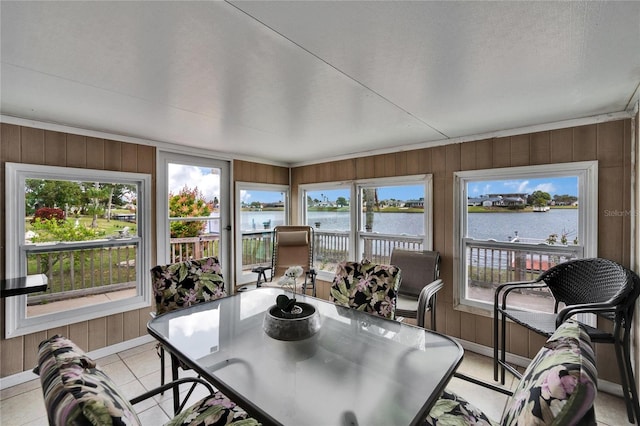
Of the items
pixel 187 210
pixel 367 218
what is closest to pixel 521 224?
pixel 367 218

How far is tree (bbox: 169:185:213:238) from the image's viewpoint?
357cm

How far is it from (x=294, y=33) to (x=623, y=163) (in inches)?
113

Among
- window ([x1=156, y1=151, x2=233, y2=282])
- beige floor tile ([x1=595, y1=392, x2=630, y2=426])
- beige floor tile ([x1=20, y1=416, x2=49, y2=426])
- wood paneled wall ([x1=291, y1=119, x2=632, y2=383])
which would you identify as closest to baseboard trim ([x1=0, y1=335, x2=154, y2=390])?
beige floor tile ([x1=20, y1=416, x2=49, y2=426])

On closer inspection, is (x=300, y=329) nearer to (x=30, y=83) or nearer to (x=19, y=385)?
(x=30, y=83)

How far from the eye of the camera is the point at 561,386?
0.75 m

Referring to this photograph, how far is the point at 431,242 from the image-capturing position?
3393 millimetres

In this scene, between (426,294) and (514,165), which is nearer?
(426,294)

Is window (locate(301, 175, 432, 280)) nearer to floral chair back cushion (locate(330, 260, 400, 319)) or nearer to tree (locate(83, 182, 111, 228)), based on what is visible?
floral chair back cushion (locate(330, 260, 400, 319))

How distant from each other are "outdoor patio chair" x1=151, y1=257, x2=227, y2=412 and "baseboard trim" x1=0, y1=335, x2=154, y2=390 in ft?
3.56

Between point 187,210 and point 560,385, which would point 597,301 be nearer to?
point 560,385

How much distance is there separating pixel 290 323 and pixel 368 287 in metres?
0.85

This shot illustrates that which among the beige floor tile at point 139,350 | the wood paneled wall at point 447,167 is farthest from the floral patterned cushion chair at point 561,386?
the beige floor tile at point 139,350

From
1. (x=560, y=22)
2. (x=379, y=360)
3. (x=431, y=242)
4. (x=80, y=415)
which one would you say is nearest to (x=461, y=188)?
(x=431, y=242)

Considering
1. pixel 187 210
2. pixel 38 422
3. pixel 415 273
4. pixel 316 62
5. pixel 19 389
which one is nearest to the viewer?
pixel 316 62
